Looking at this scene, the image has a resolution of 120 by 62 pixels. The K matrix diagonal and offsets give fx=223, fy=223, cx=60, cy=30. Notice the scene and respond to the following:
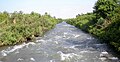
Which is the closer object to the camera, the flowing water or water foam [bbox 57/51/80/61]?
the flowing water

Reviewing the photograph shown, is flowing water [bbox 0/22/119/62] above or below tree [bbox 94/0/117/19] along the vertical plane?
below

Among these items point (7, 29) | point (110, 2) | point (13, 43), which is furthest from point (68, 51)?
point (110, 2)

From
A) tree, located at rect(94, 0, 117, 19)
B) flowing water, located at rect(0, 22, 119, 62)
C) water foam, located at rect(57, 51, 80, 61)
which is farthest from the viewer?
tree, located at rect(94, 0, 117, 19)

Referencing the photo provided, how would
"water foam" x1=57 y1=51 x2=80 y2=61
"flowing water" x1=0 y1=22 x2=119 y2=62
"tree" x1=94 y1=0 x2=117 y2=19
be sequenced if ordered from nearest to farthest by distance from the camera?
"flowing water" x1=0 y1=22 x2=119 y2=62 → "water foam" x1=57 y1=51 x2=80 y2=61 → "tree" x1=94 y1=0 x2=117 y2=19

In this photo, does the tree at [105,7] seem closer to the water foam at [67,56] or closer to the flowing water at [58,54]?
the flowing water at [58,54]

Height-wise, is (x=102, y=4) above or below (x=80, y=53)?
above

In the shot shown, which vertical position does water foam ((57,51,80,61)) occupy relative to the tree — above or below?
below

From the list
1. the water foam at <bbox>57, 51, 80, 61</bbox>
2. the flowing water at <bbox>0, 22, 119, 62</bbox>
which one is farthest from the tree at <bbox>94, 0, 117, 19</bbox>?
the water foam at <bbox>57, 51, 80, 61</bbox>

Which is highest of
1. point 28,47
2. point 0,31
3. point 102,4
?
point 102,4

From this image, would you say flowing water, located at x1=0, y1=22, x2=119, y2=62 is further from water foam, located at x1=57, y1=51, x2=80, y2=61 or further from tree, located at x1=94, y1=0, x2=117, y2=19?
tree, located at x1=94, y1=0, x2=117, y2=19

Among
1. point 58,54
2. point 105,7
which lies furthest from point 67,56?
point 105,7

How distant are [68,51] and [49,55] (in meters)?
3.22

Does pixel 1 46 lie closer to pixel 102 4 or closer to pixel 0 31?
pixel 0 31

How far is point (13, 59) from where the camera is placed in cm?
2772
